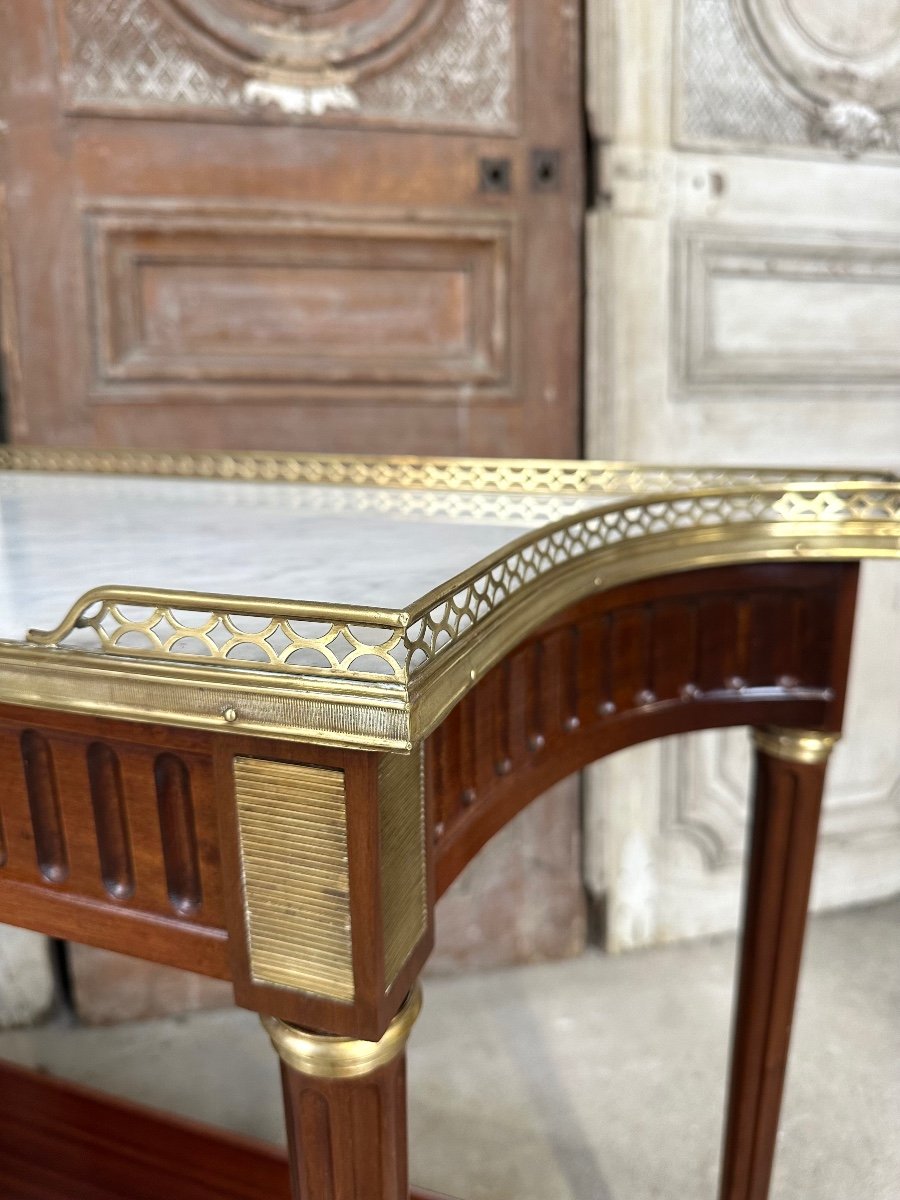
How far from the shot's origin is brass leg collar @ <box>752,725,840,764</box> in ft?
2.10

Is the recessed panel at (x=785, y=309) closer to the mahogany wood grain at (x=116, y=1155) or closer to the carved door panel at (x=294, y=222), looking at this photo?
the carved door panel at (x=294, y=222)

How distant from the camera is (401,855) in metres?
0.32

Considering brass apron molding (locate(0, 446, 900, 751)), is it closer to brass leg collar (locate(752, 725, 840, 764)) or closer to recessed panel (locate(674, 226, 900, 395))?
brass leg collar (locate(752, 725, 840, 764))

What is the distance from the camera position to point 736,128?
1042mm

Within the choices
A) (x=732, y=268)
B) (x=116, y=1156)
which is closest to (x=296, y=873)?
(x=116, y=1156)

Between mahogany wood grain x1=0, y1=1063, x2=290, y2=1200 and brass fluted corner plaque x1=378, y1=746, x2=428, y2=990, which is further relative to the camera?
mahogany wood grain x1=0, y1=1063, x2=290, y2=1200

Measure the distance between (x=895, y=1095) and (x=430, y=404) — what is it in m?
0.79

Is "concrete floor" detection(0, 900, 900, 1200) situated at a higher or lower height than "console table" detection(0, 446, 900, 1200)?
lower

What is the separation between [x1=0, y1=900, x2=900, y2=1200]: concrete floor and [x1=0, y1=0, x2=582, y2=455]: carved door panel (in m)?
0.60

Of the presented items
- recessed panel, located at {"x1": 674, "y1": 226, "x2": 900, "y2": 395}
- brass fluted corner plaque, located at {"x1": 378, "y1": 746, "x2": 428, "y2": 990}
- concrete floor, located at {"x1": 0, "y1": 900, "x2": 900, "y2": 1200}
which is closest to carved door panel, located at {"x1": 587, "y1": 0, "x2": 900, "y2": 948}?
recessed panel, located at {"x1": 674, "y1": 226, "x2": 900, "y2": 395}

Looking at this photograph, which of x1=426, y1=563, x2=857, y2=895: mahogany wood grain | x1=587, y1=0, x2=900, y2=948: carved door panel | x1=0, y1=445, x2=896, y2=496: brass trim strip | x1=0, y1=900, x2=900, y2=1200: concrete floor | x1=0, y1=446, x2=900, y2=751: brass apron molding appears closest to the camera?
x1=0, y1=446, x2=900, y2=751: brass apron molding

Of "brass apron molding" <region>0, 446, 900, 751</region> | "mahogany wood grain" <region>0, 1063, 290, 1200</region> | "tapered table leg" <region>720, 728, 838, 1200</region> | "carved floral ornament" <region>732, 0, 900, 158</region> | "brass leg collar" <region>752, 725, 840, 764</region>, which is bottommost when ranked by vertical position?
"mahogany wood grain" <region>0, 1063, 290, 1200</region>

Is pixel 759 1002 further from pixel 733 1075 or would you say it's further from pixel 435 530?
pixel 435 530

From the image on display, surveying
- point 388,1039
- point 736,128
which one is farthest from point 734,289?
point 388,1039
